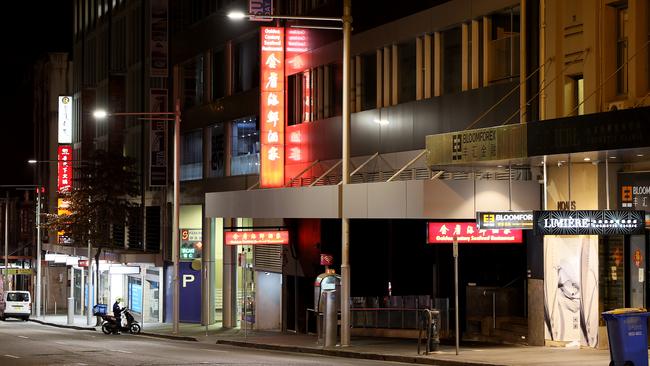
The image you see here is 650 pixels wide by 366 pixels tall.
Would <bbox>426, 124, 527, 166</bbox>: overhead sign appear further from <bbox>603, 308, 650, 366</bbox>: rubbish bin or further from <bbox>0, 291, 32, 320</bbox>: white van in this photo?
<bbox>0, 291, 32, 320</bbox>: white van

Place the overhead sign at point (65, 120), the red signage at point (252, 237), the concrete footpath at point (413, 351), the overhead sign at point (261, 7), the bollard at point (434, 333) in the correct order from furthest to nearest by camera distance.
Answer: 1. the overhead sign at point (65, 120)
2. the overhead sign at point (261, 7)
3. the red signage at point (252, 237)
4. the bollard at point (434, 333)
5. the concrete footpath at point (413, 351)

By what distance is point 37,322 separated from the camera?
64938 mm

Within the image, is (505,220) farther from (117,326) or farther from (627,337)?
(117,326)

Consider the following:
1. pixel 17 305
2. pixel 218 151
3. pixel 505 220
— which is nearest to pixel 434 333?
pixel 505 220

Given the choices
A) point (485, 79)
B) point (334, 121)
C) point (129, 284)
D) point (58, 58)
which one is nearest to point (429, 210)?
point (485, 79)

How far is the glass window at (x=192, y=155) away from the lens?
178ft

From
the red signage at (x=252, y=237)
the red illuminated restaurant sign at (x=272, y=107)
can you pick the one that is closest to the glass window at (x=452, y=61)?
the red illuminated restaurant sign at (x=272, y=107)

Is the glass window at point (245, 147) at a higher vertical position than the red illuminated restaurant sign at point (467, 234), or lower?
higher

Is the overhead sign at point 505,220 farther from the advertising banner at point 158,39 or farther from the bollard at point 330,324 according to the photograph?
the advertising banner at point 158,39

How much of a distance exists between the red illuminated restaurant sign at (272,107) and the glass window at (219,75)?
907 cm

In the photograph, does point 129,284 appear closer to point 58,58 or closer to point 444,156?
point 58,58

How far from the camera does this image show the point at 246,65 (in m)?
48.6

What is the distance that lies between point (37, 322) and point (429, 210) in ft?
133

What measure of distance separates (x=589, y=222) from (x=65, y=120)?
55647mm
